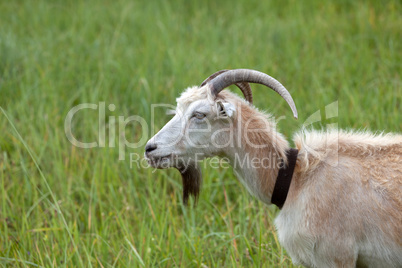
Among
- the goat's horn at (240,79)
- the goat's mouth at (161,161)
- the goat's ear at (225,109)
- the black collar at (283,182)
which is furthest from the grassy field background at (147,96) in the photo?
the goat's horn at (240,79)

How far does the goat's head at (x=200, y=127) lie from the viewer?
10.8ft

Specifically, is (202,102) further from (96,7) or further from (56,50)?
(96,7)

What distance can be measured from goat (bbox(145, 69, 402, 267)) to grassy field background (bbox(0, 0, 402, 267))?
0.45 m

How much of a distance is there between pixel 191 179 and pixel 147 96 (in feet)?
8.62

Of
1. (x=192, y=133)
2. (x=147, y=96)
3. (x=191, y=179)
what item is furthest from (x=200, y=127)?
(x=147, y=96)

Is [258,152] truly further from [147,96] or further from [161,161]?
[147,96]

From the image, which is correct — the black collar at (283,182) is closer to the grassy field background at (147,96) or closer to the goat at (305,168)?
the goat at (305,168)

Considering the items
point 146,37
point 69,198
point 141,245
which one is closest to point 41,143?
point 69,198

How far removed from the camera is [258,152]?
3.35 metres

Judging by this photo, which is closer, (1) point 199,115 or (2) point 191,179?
(1) point 199,115

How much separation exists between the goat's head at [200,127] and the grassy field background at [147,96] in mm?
743

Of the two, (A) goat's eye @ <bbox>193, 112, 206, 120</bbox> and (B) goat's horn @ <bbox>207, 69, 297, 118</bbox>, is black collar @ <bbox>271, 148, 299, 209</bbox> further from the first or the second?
(A) goat's eye @ <bbox>193, 112, 206, 120</bbox>

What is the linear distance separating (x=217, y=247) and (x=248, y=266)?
0.98 feet

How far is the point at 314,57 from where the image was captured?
6848 millimetres
